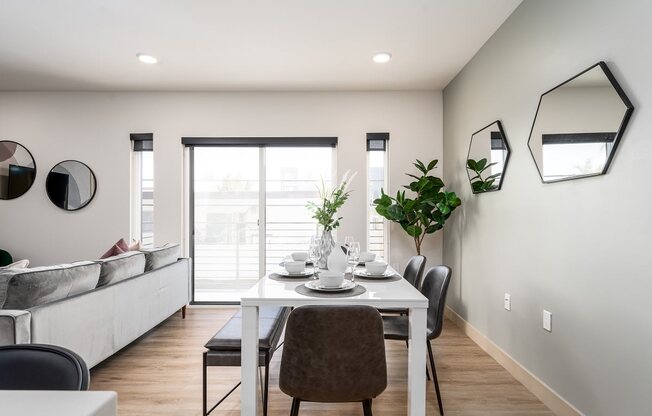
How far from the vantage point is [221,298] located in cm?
429

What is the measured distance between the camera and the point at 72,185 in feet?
13.8

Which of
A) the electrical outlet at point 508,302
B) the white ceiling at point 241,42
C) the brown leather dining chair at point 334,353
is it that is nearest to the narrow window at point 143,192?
the white ceiling at point 241,42

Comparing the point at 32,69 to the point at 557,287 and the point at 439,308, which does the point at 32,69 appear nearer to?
the point at 439,308

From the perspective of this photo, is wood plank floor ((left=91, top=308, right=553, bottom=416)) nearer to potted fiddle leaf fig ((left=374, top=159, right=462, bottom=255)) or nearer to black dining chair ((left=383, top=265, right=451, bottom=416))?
black dining chair ((left=383, top=265, right=451, bottom=416))

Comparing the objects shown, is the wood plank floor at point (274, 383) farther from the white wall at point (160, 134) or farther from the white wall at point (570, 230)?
the white wall at point (160, 134)

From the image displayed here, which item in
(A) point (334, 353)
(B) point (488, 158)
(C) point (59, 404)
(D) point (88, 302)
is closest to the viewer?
(C) point (59, 404)

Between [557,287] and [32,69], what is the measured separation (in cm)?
499

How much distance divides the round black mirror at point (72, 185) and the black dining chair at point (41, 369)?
3943mm

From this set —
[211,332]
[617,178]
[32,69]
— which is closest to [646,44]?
[617,178]

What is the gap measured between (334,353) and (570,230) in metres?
1.48

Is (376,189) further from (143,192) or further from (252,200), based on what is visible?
(143,192)

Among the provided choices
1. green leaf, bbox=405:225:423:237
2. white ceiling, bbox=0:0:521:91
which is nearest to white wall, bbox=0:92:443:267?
white ceiling, bbox=0:0:521:91

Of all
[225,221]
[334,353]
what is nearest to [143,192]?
[225,221]

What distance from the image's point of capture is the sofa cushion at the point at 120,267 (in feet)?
8.07
